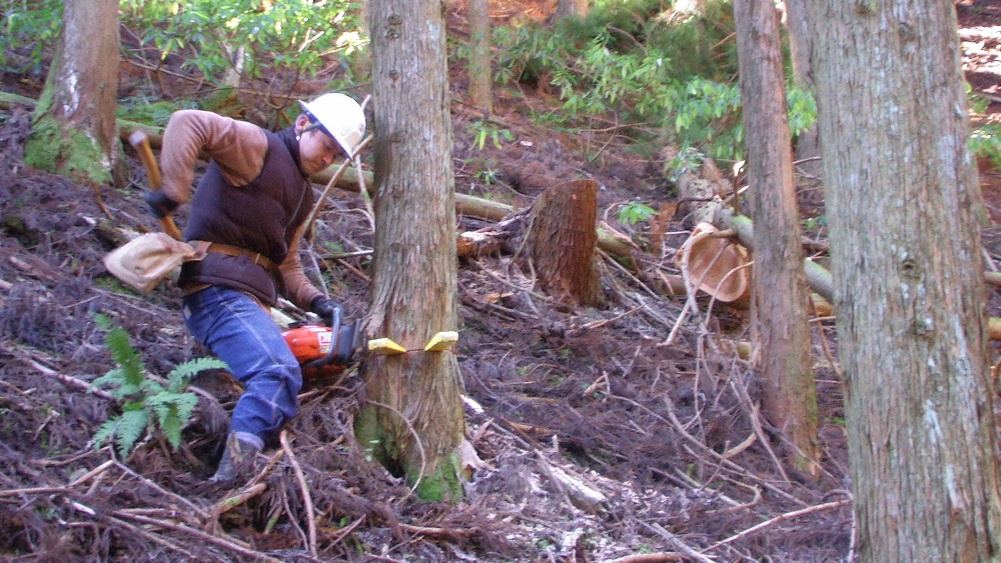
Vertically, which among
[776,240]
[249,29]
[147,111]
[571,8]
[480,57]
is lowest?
[776,240]

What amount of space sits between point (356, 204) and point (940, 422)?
280 inches

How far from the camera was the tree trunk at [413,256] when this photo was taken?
4.62m

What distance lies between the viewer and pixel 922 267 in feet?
8.94

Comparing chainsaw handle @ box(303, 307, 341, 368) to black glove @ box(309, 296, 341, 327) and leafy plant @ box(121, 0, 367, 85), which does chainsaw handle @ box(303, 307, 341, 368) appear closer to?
black glove @ box(309, 296, 341, 327)

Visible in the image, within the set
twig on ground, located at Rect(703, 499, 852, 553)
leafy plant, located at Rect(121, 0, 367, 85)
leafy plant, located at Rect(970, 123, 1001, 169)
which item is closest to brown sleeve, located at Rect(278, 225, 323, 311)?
twig on ground, located at Rect(703, 499, 852, 553)

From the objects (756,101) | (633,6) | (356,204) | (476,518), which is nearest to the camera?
(476,518)

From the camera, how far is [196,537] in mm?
3695

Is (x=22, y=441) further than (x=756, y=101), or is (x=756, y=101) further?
(x=756, y=101)

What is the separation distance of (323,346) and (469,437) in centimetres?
92

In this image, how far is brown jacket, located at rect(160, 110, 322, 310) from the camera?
4.04 meters

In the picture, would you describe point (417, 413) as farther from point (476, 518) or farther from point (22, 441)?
point (22, 441)

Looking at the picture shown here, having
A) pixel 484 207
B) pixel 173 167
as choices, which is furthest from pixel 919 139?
pixel 484 207

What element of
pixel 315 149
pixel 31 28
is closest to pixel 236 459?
pixel 315 149

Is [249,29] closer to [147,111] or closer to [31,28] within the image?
[147,111]
